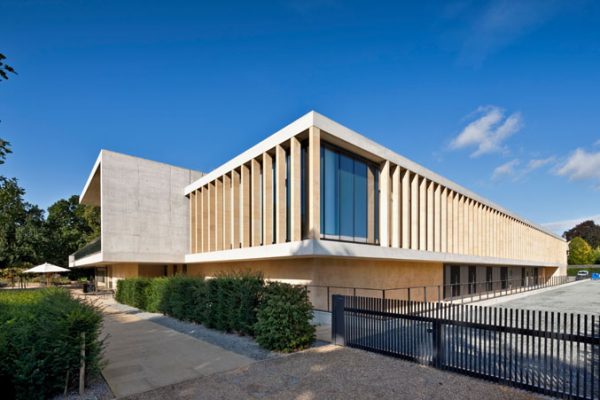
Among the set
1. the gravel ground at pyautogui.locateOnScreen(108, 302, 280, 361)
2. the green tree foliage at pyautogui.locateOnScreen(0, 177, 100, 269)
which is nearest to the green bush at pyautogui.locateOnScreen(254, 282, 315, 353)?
the gravel ground at pyautogui.locateOnScreen(108, 302, 280, 361)

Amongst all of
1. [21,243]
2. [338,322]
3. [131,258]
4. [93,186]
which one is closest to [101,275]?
[21,243]

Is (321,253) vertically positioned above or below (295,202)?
below

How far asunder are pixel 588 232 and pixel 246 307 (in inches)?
4535

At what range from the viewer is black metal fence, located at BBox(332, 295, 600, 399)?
610cm

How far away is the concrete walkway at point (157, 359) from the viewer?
7.09 m

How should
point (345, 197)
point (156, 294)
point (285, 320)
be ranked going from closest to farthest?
point (285, 320) < point (345, 197) < point (156, 294)

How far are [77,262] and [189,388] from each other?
28516 mm

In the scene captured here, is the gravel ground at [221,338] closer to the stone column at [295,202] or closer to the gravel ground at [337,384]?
the gravel ground at [337,384]

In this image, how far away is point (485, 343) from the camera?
22.7 ft

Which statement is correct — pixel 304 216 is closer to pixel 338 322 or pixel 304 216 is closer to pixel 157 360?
pixel 338 322

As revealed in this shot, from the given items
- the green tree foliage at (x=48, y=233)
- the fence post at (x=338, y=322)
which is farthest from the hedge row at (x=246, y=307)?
the green tree foliage at (x=48, y=233)

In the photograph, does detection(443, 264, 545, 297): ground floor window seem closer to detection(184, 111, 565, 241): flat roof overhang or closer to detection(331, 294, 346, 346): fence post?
detection(184, 111, 565, 241): flat roof overhang

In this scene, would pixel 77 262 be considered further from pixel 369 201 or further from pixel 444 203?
pixel 444 203

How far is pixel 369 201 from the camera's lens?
56.9 feet
